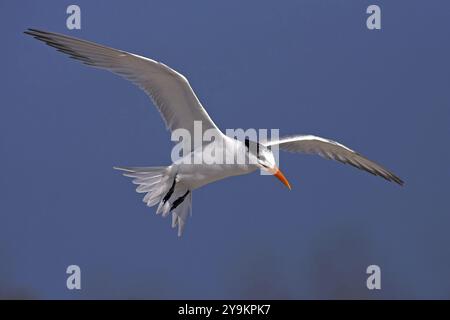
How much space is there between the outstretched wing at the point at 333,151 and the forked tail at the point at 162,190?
2.90 feet

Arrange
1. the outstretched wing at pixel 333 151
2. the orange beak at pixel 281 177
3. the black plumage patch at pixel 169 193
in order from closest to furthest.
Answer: the orange beak at pixel 281 177, the black plumage patch at pixel 169 193, the outstretched wing at pixel 333 151

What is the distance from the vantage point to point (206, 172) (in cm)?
702

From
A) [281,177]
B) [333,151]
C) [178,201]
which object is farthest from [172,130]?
[333,151]

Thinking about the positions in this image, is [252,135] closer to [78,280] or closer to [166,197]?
[166,197]

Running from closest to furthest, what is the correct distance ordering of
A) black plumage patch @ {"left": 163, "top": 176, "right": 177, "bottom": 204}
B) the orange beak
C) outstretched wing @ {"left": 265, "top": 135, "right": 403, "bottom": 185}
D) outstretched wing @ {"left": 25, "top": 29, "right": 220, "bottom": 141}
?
outstretched wing @ {"left": 25, "top": 29, "right": 220, "bottom": 141} < the orange beak < black plumage patch @ {"left": 163, "top": 176, "right": 177, "bottom": 204} < outstretched wing @ {"left": 265, "top": 135, "right": 403, "bottom": 185}

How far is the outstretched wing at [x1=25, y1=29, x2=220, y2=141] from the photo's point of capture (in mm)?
6676

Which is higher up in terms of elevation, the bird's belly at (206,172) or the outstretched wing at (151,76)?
the outstretched wing at (151,76)

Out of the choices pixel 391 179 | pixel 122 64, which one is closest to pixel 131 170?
pixel 122 64

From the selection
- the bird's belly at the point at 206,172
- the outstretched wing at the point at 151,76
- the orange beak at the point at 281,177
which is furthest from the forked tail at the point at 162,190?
the orange beak at the point at 281,177

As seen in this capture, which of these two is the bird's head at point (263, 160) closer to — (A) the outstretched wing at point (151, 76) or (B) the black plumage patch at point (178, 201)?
(A) the outstretched wing at point (151, 76)

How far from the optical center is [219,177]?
7.05m

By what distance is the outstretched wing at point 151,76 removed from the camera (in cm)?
668

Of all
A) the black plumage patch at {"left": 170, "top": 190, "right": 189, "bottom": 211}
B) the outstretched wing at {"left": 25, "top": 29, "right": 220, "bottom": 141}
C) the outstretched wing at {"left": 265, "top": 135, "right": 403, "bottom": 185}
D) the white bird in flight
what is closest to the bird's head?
the white bird in flight

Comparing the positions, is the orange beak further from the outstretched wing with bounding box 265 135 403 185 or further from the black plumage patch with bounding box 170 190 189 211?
the black plumage patch with bounding box 170 190 189 211
